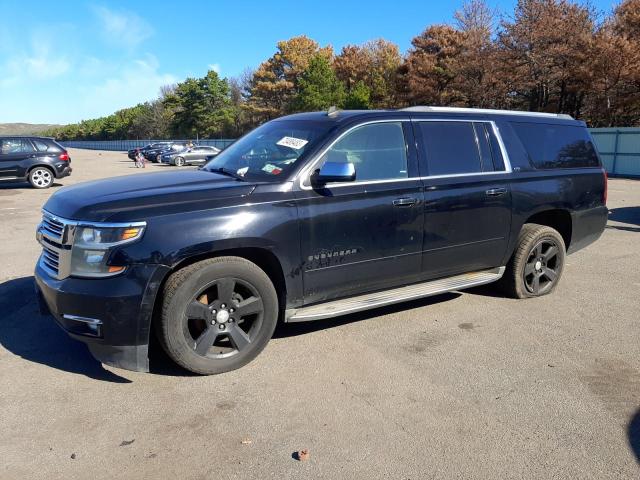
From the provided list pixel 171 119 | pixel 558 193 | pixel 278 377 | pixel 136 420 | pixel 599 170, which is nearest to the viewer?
pixel 136 420

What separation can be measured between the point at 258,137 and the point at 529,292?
3.25m

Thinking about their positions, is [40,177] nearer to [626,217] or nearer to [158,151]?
[626,217]

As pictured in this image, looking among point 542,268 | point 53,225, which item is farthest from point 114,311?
point 542,268

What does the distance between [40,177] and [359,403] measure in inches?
669

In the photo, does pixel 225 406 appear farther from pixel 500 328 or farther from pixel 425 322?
pixel 500 328

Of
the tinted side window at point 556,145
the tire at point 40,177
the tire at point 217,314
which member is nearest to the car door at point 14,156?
the tire at point 40,177

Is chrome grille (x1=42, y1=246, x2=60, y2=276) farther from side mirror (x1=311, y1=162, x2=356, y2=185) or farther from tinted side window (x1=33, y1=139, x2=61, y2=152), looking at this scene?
tinted side window (x1=33, y1=139, x2=61, y2=152)

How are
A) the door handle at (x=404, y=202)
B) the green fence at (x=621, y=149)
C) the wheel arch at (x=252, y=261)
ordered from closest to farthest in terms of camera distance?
the wheel arch at (x=252, y=261), the door handle at (x=404, y=202), the green fence at (x=621, y=149)

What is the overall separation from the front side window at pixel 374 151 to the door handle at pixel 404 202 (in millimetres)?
200

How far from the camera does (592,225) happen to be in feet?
19.1

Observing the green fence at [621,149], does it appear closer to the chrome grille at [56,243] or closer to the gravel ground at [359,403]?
the gravel ground at [359,403]

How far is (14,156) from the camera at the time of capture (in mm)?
16609

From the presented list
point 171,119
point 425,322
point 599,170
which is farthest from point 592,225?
point 171,119

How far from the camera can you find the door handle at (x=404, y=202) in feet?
13.9
